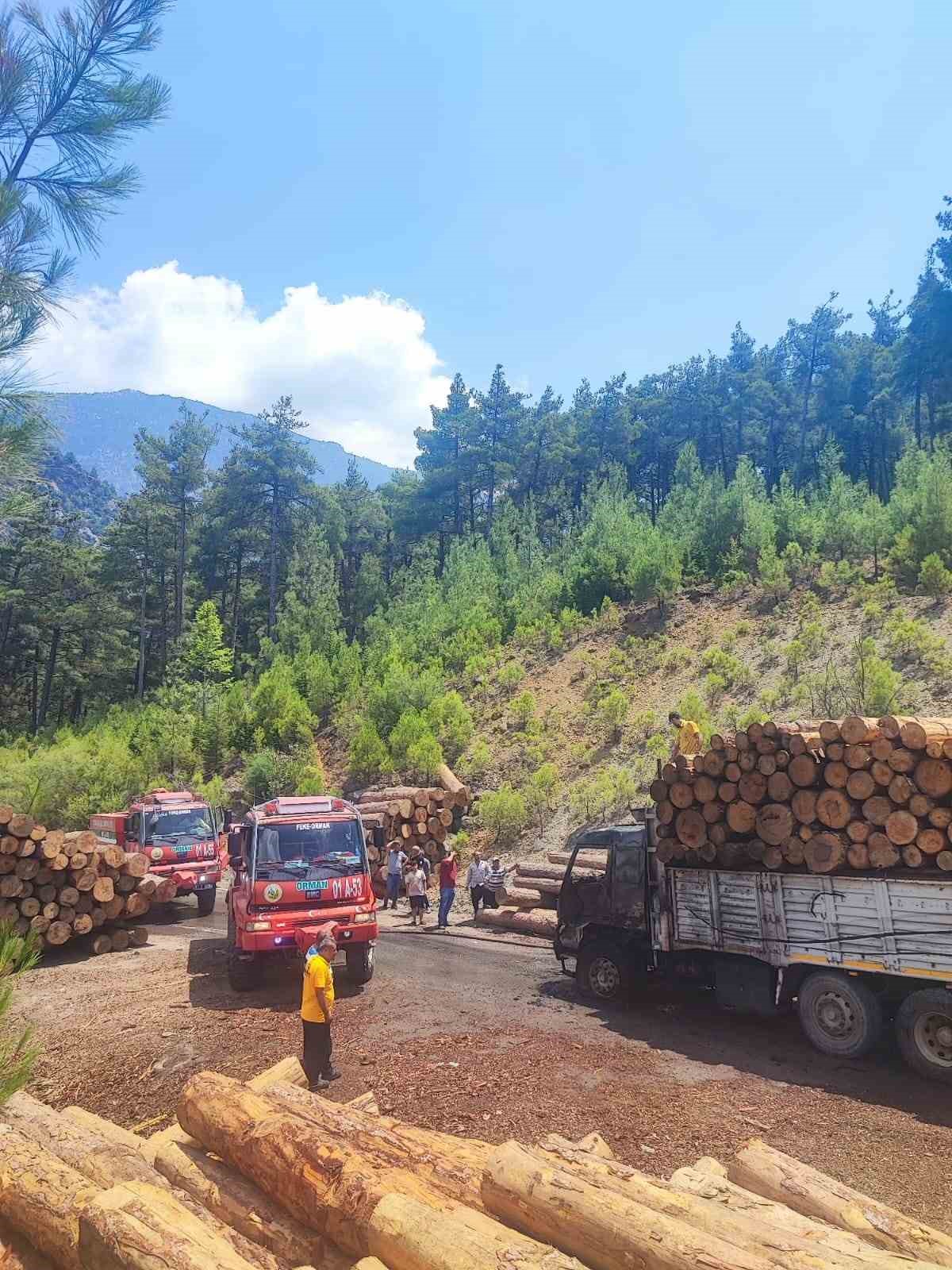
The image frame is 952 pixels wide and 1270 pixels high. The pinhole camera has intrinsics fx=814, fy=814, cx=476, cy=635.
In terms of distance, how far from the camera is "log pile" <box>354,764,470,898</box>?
66.5 feet

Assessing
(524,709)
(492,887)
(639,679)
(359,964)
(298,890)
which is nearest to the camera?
(298,890)

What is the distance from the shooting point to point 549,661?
100 feet

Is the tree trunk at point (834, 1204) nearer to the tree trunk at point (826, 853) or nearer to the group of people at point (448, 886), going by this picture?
the tree trunk at point (826, 853)

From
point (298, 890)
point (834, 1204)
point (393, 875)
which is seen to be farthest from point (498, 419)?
point (834, 1204)

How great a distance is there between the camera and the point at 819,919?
340 inches

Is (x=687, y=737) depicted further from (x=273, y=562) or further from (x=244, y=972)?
(x=273, y=562)

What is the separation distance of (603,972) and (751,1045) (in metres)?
2.20

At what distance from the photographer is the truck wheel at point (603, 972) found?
34.3ft

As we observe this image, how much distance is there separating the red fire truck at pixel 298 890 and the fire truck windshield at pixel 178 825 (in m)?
6.44

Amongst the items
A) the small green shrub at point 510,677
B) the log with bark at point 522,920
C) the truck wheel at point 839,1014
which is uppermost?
the small green shrub at point 510,677

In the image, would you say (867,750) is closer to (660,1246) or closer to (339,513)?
(660,1246)

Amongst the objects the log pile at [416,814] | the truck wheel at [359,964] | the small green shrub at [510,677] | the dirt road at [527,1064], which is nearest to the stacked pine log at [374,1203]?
the dirt road at [527,1064]

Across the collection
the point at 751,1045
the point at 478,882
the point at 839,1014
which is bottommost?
the point at 751,1045

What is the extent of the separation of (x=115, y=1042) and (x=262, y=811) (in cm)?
346
